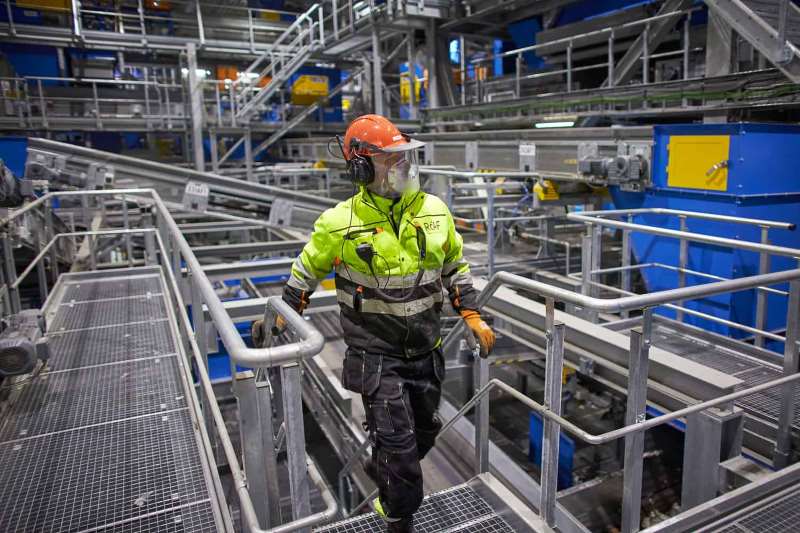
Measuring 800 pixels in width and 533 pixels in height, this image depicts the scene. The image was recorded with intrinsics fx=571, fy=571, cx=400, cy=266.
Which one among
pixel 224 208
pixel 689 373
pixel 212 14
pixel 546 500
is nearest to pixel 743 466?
pixel 689 373

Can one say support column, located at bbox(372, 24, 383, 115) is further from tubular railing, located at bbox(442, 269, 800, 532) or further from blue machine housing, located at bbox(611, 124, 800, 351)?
tubular railing, located at bbox(442, 269, 800, 532)

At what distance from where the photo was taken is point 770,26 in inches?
213

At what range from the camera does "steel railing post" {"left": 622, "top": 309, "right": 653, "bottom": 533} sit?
7.59 feet

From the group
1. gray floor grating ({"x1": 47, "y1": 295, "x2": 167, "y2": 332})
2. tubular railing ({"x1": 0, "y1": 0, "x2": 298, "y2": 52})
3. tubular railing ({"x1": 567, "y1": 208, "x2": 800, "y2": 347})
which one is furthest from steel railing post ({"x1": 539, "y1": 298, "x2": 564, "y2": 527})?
tubular railing ({"x1": 0, "y1": 0, "x2": 298, "y2": 52})

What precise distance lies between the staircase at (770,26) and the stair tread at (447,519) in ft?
16.0

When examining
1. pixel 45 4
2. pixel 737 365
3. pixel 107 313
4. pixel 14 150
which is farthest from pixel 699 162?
pixel 45 4

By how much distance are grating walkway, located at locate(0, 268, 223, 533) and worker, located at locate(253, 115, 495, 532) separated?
0.79 m

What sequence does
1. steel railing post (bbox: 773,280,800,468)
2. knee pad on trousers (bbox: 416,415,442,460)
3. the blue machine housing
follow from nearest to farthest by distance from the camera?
1. knee pad on trousers (bbox: 416,415,442,460)
2. steel railing post (bbox: 773,280,800,468)
3. the blue machine housing

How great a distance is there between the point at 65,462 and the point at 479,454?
83.4 inches

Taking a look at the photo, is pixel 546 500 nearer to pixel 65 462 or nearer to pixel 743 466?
pixel 743 466

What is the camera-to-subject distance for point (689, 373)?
3342 millimetres

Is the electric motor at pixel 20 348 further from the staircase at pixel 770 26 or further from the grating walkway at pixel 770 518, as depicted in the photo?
the staircase at pixel 770 26

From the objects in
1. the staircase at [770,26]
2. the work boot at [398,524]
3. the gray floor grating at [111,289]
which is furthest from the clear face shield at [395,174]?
the staircase at [770,26]

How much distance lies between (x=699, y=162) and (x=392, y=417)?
14.9 ft
